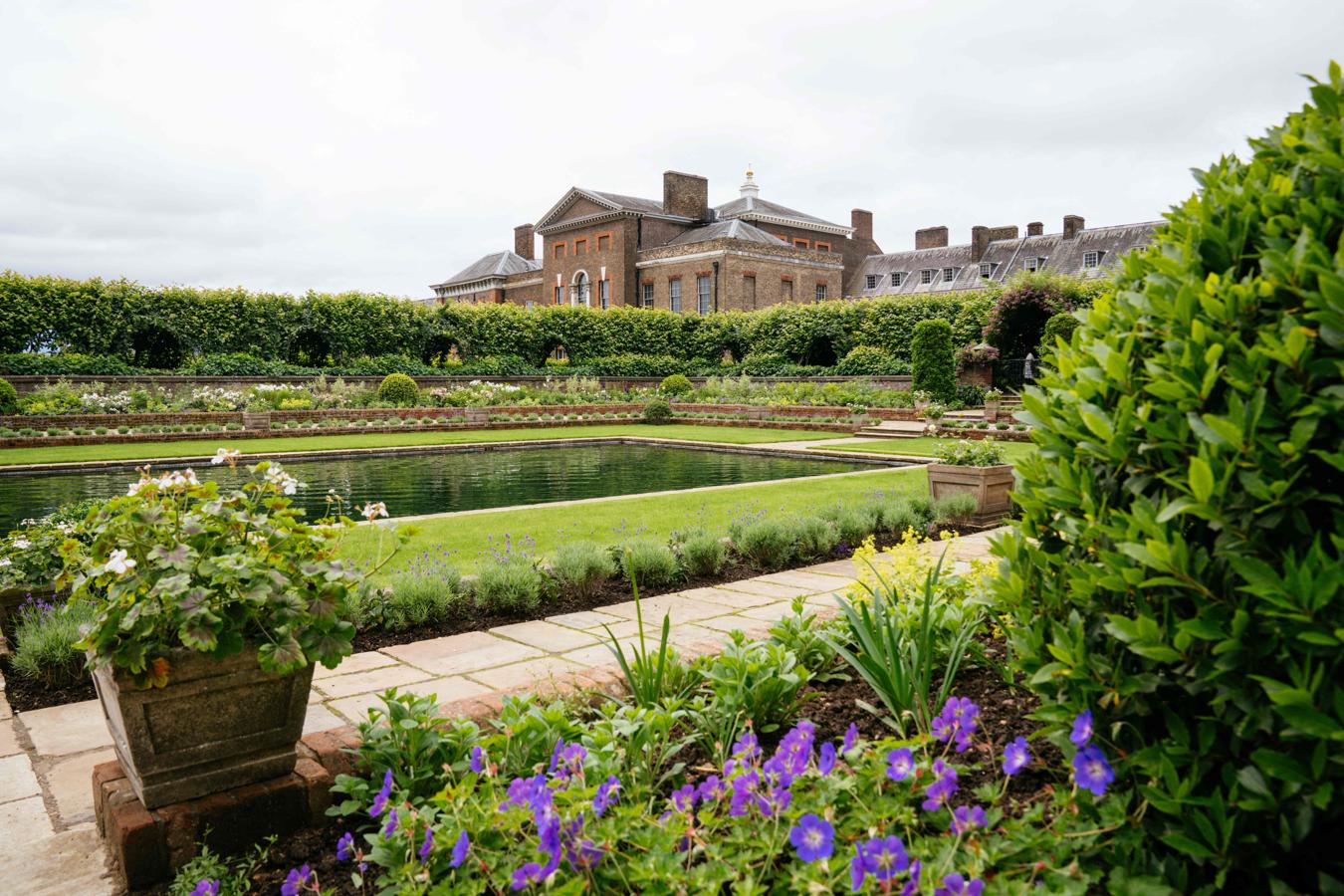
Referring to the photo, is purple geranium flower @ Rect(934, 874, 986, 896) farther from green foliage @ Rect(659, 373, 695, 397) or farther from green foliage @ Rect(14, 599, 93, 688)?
green foliage @ Rect(659, 373, 695, 397)

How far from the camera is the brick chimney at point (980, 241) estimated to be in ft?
130

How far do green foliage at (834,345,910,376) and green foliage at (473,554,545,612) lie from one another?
23185 mm

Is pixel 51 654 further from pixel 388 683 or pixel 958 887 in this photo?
pixel 958 887

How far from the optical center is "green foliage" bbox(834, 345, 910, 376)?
87.0ft

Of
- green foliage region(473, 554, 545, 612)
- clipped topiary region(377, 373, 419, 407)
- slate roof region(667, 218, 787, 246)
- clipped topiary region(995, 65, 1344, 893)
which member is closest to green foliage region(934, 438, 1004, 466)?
green foliage region(473, 554, 545, 612)

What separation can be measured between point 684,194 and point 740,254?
709 centimetres

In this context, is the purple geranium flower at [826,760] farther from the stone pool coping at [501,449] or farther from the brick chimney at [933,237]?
the brick chimney at [933,237]

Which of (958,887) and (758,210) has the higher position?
(758,210)

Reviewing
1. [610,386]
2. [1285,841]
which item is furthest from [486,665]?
[610,386]

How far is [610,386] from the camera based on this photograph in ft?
98.1

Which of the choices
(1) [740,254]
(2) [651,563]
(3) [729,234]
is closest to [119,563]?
(2) [651,563]

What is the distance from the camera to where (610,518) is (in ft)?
24.0

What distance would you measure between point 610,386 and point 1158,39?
24.0 meters

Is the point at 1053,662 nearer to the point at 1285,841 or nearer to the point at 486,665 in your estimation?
the point at 1285,841
